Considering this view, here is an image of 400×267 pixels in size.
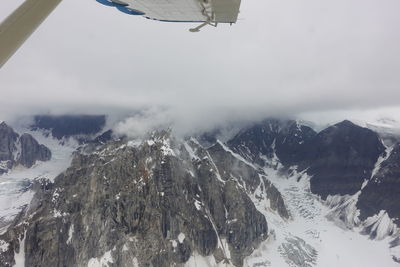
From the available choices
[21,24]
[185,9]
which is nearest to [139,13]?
[185,9]

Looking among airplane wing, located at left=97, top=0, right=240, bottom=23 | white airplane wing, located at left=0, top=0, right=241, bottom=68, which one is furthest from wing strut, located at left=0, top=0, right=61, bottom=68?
airplane wing, located at left=97, top=0, right=240, bottom=23

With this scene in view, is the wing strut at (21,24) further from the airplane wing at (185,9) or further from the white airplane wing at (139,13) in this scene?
the airplane wing at (185,9)

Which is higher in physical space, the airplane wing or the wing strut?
the wing strut

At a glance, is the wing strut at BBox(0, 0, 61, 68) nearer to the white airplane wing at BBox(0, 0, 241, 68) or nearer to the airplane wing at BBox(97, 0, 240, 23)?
the white airplane wing at BBox(0, 0, 241, 68)

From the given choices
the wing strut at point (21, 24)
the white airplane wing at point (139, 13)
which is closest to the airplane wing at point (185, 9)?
the white airplane wing at point (139, 13)

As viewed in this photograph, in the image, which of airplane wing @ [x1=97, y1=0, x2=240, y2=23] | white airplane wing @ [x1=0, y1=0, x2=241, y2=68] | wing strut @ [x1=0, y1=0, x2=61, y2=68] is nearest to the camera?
wing strut @ [x1=0, y1=0, x2=61, y2=68]

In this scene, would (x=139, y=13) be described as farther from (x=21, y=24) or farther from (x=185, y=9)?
(x=21, y=24)
